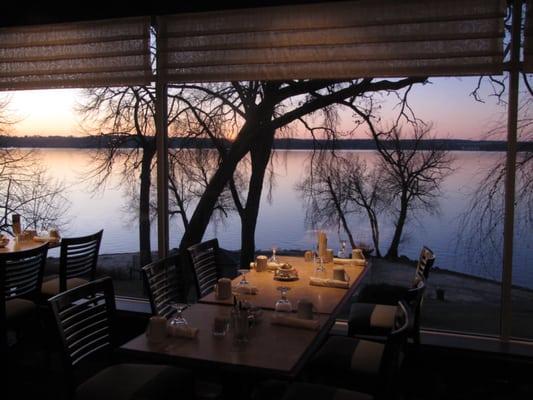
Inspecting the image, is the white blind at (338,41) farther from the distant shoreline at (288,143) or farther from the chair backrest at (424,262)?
the chair backrest at (424,262)

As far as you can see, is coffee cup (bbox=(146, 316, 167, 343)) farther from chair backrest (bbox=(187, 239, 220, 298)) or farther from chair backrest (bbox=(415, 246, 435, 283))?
chair backrest (bbox=(415, 246, 435, 283))

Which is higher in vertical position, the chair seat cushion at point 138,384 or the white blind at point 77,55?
the white blind at point 77,55

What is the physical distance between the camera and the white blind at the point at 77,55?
4223 mm

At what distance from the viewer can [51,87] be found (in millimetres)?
4512

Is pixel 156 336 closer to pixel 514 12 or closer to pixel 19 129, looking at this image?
pixel 514 12

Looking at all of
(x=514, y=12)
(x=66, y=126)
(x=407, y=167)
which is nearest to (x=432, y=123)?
(x=407, y=167)

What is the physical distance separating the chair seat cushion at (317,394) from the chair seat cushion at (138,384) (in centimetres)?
54

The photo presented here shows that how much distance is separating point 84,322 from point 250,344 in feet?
2.91

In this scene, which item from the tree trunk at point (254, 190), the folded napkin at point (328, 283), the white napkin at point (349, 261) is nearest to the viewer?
the folded napkin at point (328, 283)

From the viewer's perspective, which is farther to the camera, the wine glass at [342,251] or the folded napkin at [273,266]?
the wine glass at [342,251]

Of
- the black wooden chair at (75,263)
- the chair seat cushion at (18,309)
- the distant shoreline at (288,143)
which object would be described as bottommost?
the chair seat cushion at (18,309)

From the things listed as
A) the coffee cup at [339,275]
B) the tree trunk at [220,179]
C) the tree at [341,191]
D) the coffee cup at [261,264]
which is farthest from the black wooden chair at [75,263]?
the coffee cup at [339,275]

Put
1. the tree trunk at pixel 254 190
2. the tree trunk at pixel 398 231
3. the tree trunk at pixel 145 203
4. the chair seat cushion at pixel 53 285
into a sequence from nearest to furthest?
the tree trunk at pixel 398 231, the chair seat cushion at pixel 53 285, the tree trunk at pixel 254 190, the tree trunk at pixel 145 203

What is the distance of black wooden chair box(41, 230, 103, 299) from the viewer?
3.96 metres
